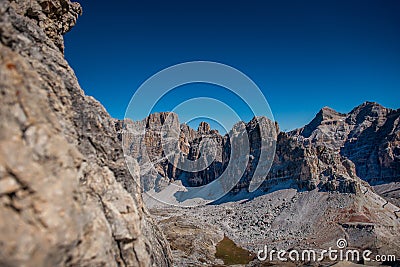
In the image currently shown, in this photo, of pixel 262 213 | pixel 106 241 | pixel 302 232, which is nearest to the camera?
pixel 106 241

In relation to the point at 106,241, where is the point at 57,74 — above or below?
above

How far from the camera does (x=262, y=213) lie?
95.6 meters

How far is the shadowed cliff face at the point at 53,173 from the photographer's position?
6.74 meters

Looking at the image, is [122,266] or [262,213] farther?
[262,213]

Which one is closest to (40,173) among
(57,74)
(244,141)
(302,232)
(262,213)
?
(57,74)

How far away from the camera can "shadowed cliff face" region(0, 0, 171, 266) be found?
22.1 feet

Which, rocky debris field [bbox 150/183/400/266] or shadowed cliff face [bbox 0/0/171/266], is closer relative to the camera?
shadowed cliff face [bbox 0/0/171/266]

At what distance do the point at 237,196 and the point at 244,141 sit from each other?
1558 inches

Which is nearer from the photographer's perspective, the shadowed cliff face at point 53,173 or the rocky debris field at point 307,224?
the shadowed cliff face at point 53,173

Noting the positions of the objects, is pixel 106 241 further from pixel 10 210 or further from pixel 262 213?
pixel 262 213

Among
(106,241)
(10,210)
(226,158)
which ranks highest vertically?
(226,158)

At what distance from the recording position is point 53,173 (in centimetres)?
762

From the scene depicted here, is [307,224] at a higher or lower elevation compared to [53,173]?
higher

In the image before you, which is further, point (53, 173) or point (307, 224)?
point (307, 224)
